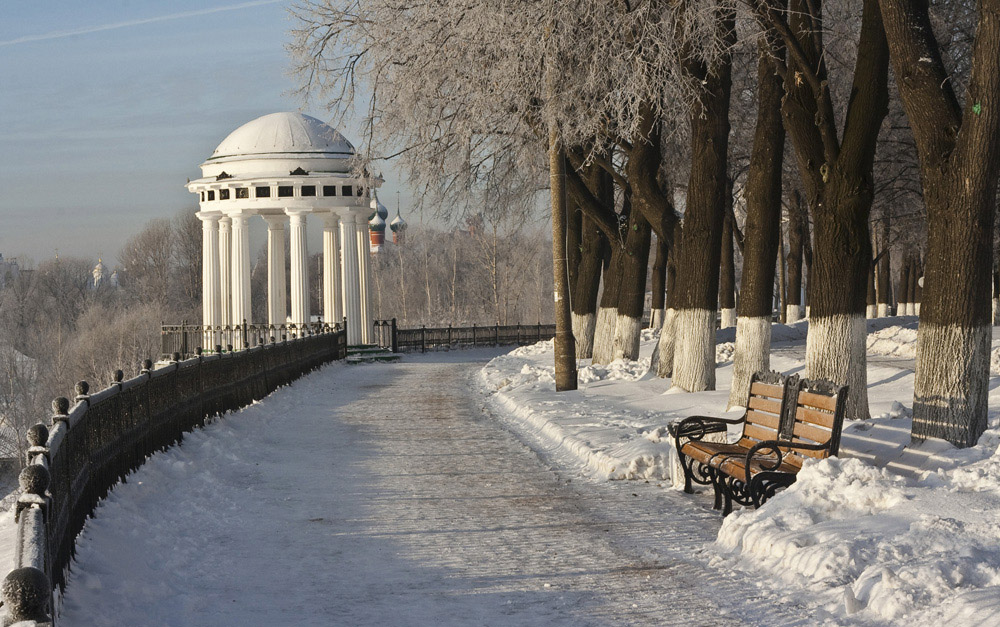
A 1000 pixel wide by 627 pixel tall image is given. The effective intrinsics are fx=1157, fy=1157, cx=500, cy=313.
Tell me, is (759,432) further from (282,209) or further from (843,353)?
(282,209)

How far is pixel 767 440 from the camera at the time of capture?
31.5ft

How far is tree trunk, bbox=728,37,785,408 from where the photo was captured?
15.4 m

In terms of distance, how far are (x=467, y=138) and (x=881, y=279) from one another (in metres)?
32.0

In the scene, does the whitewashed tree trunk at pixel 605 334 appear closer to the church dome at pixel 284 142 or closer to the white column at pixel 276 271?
the church dome at pixel 284 142

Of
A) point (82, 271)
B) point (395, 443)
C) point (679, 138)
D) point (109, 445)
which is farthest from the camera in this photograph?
point (82, 271)

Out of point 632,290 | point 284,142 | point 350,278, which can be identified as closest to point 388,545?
point 632,290

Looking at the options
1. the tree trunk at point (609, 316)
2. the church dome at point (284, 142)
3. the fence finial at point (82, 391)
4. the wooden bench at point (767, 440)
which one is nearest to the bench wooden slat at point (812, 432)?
the wooden bench at point (767, 440)

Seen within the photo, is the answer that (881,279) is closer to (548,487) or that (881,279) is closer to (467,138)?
(467,138)

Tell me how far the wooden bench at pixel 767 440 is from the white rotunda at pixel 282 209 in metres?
31.0

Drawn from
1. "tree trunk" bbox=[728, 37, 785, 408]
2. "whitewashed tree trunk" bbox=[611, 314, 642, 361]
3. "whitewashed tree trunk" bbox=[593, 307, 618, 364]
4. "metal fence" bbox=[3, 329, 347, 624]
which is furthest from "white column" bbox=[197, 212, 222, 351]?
"tree trunk" bbox=[728, 37, 785, 408]

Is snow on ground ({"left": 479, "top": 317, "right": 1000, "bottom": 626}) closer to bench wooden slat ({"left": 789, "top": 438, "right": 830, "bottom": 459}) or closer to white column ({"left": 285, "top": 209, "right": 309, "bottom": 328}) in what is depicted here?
bench wooden slat ({"left": 789, "top": 438, "right": 830, "bottom": 459})

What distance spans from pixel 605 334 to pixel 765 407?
16730 millimetres

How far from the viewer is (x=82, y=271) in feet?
341

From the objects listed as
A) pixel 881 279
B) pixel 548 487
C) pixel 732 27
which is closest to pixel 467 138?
pixel 732 27
